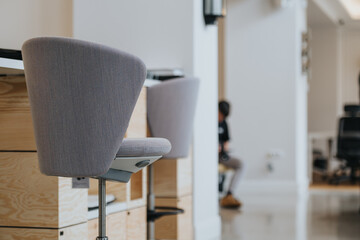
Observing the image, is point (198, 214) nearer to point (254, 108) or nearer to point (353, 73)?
point (254, 108)

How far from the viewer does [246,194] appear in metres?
7.38

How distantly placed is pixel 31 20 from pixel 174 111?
1088 millimetres

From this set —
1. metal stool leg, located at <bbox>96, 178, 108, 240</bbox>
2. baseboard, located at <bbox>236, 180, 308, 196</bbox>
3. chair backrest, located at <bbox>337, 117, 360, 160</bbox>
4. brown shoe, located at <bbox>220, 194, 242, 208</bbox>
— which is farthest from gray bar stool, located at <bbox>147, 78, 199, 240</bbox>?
baseboard, located at <bbox>236, 180, 308, 196</bbox>

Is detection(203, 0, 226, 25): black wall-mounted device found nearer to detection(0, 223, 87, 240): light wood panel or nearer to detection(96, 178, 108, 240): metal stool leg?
detection(0, 223, 87, 240): light wood panel

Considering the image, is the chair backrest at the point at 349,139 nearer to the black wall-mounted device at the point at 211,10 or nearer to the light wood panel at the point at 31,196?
the black wall-mounted device at the point at 211,10

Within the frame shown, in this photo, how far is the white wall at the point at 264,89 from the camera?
7543mm

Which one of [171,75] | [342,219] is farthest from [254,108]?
[171,75]

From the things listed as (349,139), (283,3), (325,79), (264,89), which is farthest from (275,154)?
(325,79)

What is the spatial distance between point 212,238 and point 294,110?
3668mm

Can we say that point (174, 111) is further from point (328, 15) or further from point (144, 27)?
point (328, 15)

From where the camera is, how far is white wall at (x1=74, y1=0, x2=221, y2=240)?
12.8 ft

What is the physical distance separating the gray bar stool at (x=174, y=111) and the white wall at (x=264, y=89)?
458cm

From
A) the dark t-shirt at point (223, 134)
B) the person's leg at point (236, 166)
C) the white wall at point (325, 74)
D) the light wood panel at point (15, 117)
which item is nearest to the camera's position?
the light wood panel at point (15, 117)

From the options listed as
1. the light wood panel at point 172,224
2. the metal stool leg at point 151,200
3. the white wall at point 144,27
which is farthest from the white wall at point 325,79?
the metal stool leg at point 151,200
